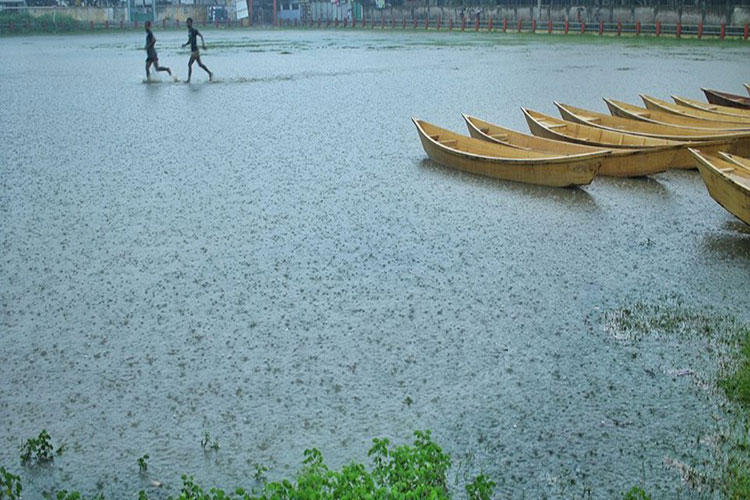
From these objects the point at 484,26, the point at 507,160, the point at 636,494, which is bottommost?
the point at 636,494

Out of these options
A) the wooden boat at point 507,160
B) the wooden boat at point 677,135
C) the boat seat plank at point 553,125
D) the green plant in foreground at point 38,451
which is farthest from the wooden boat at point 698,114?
the green plant in foreground at point 38,451

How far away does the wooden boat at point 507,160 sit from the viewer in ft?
42.1

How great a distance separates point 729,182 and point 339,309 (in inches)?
190

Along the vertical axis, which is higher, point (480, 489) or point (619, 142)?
point (619, 142)

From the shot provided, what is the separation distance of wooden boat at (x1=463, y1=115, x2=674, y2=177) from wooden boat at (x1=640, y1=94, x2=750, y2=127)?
2911mm

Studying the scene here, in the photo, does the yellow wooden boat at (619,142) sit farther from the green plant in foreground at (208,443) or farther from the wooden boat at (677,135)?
the green plant in foreground at (208,443)

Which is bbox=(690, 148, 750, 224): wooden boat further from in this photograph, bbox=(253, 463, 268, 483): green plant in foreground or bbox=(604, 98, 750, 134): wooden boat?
bbox=(253, 463, 268, 483): green plant in foreground

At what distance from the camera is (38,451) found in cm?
620

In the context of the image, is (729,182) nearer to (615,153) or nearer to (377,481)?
(615,153)

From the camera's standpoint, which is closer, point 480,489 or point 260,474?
point 480,489

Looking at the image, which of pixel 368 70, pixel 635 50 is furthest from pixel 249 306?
pixel 635 50

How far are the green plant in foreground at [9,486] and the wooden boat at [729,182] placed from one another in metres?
8.06

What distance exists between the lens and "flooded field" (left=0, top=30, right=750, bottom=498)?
6383mm

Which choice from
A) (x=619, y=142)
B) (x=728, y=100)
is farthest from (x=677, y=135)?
(x=728, y=100)
